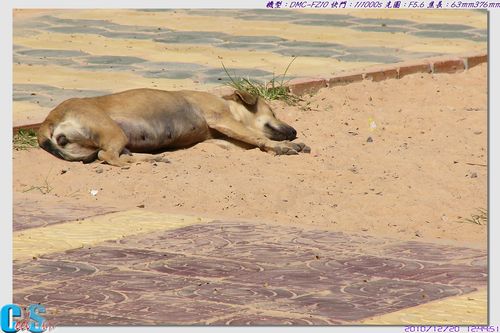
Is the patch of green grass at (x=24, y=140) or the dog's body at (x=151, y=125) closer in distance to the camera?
the dog's body at (x=151, y=125)

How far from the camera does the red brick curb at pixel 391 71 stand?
1334 centimetres

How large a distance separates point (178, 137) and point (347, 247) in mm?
3298

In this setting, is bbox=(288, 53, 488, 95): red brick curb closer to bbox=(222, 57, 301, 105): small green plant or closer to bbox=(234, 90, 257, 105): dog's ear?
bbox=(222, 57, 301, 105): small green plant

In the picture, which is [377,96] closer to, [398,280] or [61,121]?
[61,121]

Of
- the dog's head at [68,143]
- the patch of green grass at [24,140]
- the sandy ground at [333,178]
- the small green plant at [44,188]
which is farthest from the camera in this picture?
the patch of green grass at [24,140]

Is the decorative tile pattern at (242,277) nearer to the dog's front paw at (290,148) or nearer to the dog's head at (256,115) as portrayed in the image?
the dog's front paw at (290,148)

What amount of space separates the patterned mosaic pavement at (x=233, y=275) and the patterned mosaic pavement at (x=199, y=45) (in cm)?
346

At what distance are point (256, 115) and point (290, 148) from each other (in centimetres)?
76

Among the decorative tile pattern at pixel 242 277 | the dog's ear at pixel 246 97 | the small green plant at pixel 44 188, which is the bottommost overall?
the decorative tile pattern at pixel 242 277

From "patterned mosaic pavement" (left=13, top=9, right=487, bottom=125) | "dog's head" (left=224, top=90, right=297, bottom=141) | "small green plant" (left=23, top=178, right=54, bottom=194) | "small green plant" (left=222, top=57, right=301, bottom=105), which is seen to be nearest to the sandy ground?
"small green plant" (left=23, top=178, right=54, bottom=194)

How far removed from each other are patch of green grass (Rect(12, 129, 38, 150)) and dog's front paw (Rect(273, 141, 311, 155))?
1.89 m

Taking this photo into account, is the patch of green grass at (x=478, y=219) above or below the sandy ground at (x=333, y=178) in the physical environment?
below

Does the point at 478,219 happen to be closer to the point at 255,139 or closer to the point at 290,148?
the point at 290,148

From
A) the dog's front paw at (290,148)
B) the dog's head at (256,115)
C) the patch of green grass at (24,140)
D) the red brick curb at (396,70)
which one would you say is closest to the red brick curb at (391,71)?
the red brick curb at (396,70)
